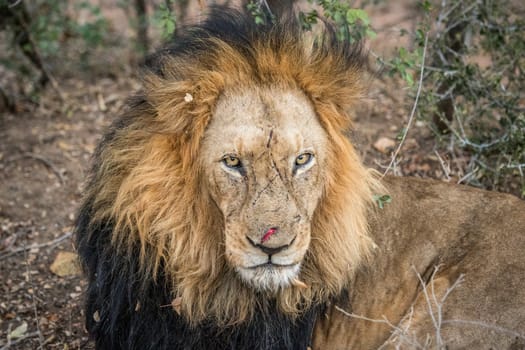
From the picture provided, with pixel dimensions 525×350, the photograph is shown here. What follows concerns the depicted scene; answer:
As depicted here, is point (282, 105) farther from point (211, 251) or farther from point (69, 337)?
point (69, 337)

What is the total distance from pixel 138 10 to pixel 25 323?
Answer: 409cm

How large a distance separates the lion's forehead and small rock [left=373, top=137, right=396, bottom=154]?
2.31 meters

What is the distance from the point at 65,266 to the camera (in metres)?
4.46

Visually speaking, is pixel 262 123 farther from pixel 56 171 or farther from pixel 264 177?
pixel 56 171

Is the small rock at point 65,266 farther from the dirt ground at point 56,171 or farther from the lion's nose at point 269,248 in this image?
the lion's nose at point 269,248

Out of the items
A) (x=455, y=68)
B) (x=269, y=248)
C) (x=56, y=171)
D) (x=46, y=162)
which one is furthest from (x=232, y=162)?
(x=46, y=162)

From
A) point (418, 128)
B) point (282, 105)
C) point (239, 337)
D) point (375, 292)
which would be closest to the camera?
point (282, 105)

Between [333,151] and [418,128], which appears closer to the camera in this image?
[333,151]

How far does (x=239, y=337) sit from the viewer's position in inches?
124

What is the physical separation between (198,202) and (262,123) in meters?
0.45

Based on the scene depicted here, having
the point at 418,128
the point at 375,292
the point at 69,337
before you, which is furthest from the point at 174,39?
the point at 418,128

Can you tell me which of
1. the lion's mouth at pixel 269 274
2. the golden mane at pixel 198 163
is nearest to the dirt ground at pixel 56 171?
the golden mane at pixel 198 163

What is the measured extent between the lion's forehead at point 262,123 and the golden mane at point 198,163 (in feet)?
0.15

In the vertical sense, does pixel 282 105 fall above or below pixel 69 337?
above
